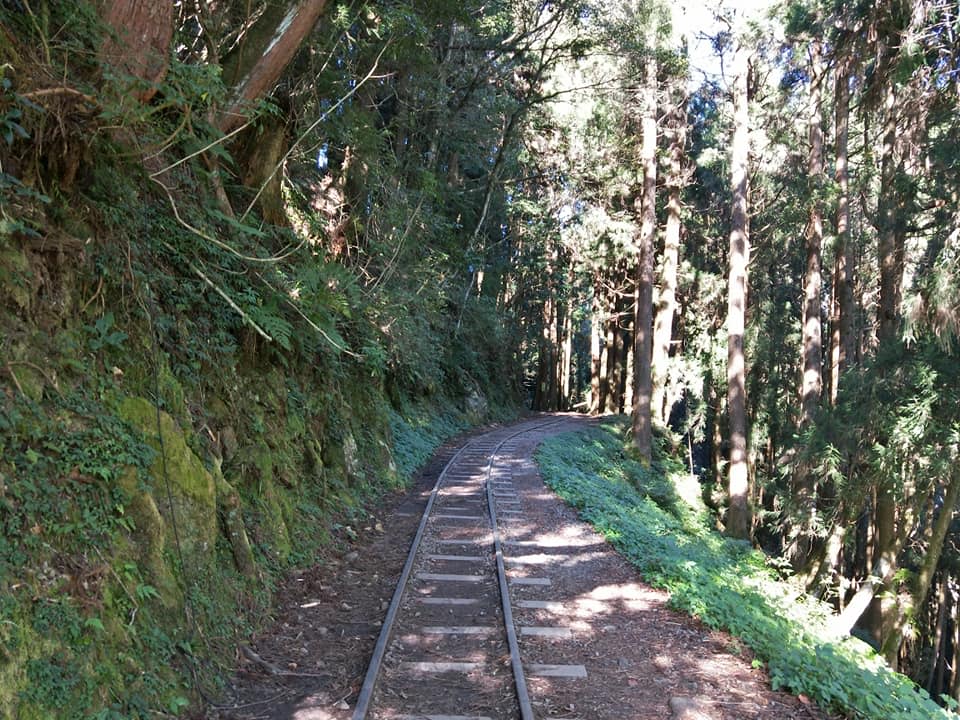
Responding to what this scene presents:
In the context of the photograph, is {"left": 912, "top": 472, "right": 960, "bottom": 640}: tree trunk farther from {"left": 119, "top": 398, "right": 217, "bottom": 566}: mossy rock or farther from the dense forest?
{"left": 119, "top": 398, "right": 217, "bottom": 566}: mossy rock

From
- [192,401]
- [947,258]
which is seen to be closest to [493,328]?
[947,258]

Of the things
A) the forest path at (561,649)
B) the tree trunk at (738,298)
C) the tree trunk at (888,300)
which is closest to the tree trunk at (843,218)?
the tree trunk at (888,300)

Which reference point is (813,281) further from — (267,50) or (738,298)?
(267,50)

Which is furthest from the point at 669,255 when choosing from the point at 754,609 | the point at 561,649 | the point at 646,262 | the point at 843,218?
the point at 561,649

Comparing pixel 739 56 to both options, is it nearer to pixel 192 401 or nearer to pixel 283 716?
pixel 192 401

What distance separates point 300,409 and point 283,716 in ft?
16.4

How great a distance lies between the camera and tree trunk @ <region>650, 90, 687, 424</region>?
21.9 metres

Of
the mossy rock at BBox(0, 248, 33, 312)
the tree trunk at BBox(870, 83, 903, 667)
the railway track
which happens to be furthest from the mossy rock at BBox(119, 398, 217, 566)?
the tree trunk at BBox(870, 83, 903, 667)

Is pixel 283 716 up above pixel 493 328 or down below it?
below

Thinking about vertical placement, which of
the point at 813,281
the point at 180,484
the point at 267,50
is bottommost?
the point at 180,484

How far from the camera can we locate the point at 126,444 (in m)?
4.54

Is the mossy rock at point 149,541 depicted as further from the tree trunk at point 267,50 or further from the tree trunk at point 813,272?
the tree trunk at point 813,272

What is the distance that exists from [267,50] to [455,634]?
6797 mm

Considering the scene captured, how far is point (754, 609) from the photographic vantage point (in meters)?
6.58
